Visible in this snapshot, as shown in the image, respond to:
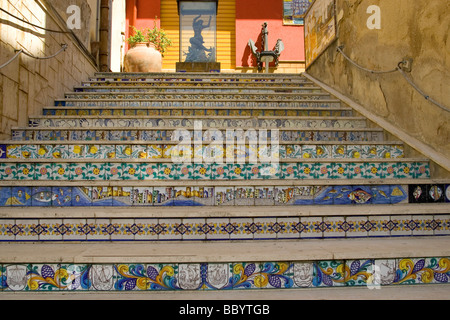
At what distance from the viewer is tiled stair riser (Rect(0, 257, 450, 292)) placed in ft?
4.71

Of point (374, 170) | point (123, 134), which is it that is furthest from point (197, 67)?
point (374, 170)

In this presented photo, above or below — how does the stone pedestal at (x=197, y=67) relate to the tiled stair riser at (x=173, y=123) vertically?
above

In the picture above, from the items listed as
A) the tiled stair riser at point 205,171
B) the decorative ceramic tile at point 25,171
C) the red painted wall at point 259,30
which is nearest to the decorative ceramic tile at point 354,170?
the tiled stair riser at point 205,171

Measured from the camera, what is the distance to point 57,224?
1744 millimetres

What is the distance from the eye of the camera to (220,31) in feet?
29.8

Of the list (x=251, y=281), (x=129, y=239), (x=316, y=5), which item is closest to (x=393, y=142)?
(x=251, y=281)

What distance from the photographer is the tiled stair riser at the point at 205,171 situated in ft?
7.19

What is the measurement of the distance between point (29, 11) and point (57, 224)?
2.33 m

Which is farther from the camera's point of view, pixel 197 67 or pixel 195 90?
pixel 197 67

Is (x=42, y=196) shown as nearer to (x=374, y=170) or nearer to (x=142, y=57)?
(x=374, y=170)

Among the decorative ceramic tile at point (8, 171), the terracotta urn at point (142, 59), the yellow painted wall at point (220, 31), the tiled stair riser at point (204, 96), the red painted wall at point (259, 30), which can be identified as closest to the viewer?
the decorative ceramic tile at point (8, 171)

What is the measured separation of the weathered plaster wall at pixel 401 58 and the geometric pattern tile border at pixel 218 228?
0.83 metres

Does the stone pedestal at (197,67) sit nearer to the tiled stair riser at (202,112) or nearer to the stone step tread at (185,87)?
the stone step tread at (185,87)

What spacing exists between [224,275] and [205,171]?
0.89 m
